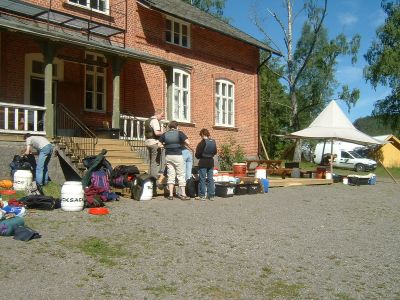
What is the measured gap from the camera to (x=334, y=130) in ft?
63.9

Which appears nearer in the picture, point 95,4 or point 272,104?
point 95,4

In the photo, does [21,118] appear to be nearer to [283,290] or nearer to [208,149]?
[208,149]

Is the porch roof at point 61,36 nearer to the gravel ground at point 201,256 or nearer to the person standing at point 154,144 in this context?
the person standing at point 154,144

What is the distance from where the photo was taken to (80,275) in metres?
5.20

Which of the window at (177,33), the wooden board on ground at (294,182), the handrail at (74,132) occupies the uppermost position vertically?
the window at (177,33)

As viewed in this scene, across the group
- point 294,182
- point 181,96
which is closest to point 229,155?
point 181,96

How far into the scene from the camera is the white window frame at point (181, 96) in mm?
19938

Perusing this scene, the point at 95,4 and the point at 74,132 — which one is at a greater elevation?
the point at 95,4

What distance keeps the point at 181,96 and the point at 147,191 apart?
9733mm

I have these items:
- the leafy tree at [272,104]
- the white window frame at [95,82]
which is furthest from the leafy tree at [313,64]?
the white window frame at [95,82]

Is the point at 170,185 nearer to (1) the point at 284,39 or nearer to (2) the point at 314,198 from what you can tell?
(2) the point at 314,198

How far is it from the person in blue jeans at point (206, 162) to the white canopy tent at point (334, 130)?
856cm

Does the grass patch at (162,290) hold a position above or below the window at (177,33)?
below

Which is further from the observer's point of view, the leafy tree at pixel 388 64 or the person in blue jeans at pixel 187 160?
the leafy tree at pixel 388 64
